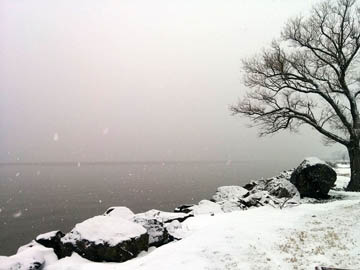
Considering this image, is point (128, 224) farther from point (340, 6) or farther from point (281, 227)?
point (340, 6)

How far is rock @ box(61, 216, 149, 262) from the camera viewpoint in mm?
9250

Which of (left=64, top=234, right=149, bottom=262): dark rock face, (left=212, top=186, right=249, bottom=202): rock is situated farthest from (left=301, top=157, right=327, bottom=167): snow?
(left=64, top=234, right=149, bottom=262): dark rock face

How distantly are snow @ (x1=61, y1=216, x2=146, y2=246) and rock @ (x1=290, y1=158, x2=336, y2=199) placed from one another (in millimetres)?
13310

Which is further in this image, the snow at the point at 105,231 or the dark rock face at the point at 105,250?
the snow at the point at 105,231

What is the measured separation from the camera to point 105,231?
9820 millimetres

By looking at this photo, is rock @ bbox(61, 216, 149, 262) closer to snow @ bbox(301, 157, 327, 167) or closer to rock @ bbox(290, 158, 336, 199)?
rock @ bbox(290, 158, 336, 199)

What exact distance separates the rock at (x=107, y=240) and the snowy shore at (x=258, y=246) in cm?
33

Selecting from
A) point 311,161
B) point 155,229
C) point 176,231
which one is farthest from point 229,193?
point 155,229

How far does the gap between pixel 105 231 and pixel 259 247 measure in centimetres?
530

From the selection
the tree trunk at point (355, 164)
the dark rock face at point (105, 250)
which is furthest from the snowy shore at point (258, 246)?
the tree trunk at point (355, 164)

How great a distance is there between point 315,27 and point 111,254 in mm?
22203

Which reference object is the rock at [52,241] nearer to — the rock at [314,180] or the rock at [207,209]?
the rock at [207,209]

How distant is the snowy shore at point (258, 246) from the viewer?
308 inches

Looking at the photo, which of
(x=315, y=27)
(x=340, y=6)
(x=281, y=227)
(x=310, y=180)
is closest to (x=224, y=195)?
(x=310, y=180)
